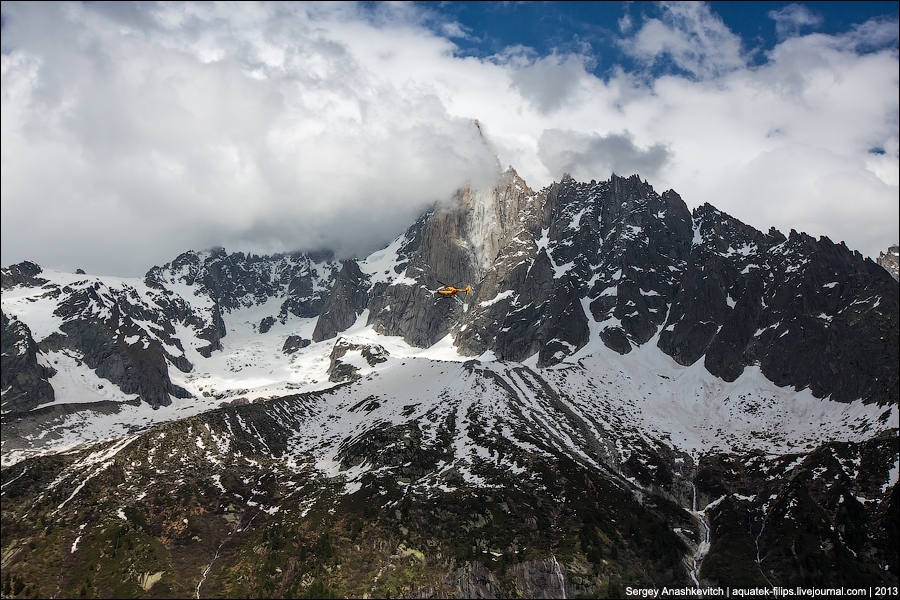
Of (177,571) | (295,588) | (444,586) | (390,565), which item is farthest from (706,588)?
(177,571)

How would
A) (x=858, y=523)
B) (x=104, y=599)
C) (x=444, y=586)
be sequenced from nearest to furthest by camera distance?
(x=104, y=599)
(x=444, y=586)
(x=858, y=523)

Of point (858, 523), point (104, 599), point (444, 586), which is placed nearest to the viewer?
point (104, 599)

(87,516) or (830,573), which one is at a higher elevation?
(87,516)

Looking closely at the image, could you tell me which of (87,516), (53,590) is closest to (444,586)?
(53,590)

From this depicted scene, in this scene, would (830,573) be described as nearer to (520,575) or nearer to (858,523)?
(858,523)

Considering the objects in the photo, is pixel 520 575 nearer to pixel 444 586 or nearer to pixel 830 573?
pixel 444 586

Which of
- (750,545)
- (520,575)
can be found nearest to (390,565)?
(520,575)

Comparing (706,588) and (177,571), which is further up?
(177,571)

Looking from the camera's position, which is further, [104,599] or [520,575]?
[520,575]

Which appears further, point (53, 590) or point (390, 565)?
point (390, 565)
